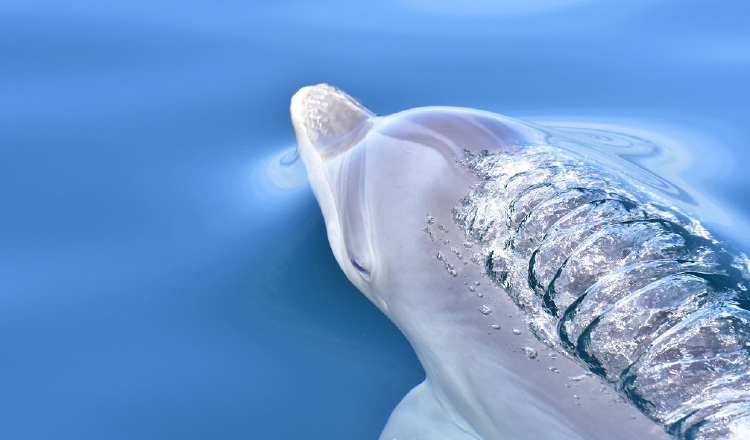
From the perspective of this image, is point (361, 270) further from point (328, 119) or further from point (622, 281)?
point (622, 281)

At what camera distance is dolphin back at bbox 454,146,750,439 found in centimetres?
316

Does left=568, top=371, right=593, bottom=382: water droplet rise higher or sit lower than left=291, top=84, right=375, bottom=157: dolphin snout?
lower

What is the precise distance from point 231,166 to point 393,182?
6.23ft

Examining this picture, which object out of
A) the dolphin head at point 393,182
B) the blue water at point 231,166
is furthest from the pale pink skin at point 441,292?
the blue water at point 231,166

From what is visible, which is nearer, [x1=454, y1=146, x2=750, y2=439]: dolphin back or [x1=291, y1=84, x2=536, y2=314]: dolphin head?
[x1=454, y1=146, x2=750, y2=439]: dolphin back

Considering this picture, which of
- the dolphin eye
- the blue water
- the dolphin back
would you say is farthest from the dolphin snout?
the dolphin back

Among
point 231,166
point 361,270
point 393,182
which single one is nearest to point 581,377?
point 393,182

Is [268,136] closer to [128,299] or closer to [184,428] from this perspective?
[128,299]

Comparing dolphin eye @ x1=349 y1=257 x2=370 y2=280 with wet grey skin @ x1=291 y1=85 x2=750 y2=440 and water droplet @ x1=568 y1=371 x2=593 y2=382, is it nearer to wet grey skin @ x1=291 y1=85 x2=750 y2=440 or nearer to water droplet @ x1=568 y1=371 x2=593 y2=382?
wet grey skin @ x1=291 y1=85 x2=750 y2=440

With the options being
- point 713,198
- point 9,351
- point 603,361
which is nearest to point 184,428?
point 9,351

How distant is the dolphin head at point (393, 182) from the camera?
4.07 m

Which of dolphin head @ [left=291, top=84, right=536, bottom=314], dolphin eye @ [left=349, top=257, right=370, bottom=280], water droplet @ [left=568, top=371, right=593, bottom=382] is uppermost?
dolphin head @ [left=291, top=84, right=536, bottom=314]

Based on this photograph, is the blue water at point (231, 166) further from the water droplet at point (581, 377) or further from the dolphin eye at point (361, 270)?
the water droplet at point (581, 377)

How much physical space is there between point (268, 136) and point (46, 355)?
2.19 meters
